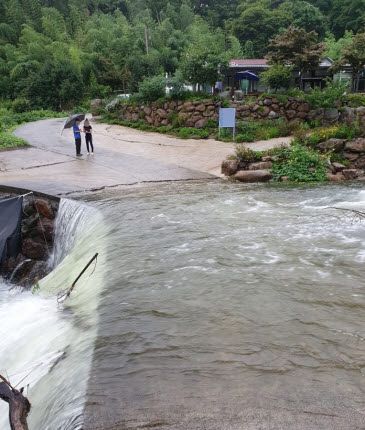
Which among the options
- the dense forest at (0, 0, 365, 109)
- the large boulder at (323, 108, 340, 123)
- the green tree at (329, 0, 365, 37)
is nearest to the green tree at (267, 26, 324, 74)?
the large boulder at (323, 108, 340, 123)

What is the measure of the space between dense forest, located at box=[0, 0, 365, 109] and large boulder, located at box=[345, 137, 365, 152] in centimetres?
1355

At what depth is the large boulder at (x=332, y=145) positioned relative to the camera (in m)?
14.1

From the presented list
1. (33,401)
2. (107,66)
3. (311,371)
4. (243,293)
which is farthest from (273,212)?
(107,66)

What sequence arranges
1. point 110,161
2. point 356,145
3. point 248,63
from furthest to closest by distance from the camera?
point 248,63 < point 110,161 < point 356,145

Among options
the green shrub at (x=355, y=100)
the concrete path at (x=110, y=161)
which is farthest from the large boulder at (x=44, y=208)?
the green shrub at (x=355, y=100)

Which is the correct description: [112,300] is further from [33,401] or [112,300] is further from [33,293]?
[33,293]

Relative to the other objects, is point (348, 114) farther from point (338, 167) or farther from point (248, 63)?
point (248, 63)

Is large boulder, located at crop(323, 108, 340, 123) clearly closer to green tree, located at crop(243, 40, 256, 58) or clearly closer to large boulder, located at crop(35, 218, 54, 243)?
large boulder, located at crop(35, 218, 54, 243)

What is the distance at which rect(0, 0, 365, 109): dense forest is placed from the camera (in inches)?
1316

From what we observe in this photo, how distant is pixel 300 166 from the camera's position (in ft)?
41.9

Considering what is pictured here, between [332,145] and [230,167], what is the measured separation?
389cm

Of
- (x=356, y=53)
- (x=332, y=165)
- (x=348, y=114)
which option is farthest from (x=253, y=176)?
(x=356, y=53)

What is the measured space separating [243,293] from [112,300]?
1604 mm

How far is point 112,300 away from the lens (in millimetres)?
5211
